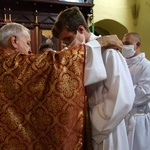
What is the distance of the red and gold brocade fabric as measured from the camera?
196cm

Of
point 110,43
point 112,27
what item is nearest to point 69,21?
point 110,43

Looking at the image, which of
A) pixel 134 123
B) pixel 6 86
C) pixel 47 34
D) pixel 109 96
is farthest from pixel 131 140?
Answer: pixel 47 34

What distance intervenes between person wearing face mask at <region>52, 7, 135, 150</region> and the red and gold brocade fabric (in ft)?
0.28

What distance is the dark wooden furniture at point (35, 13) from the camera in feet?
21.8

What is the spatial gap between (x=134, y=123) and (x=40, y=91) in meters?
1.74

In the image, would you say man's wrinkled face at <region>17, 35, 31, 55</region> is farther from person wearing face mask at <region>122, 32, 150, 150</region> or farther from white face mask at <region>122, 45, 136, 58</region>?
white face mask at <region>122, 45, 136, 58</region>

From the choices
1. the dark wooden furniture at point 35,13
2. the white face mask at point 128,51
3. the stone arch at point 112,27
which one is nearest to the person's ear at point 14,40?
the white face mask at point 128,51

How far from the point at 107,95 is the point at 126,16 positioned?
7.01 meters

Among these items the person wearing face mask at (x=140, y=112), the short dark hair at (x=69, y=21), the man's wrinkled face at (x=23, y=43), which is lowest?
the person wearing face mask at (x=140, y=112)

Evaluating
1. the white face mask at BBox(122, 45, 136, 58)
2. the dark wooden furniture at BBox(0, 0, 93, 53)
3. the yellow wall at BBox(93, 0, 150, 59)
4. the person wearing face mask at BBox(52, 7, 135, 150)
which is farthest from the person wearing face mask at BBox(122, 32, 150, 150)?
the yellow wall at BBox(93, 0, 150, 59)

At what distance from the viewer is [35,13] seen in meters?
6.89

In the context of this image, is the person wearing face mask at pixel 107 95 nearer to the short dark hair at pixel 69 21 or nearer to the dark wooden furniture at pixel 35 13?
the short dark hair at pixel 69 21

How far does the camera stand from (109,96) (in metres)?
1.96

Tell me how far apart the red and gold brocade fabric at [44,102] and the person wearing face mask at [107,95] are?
9 cm
